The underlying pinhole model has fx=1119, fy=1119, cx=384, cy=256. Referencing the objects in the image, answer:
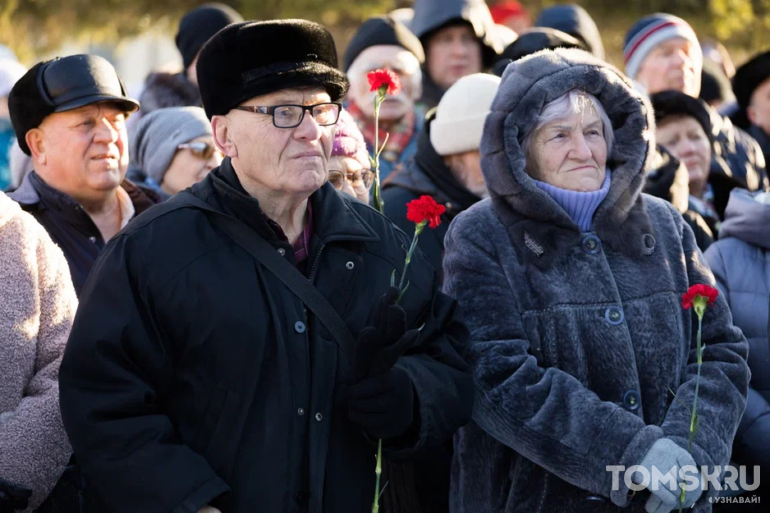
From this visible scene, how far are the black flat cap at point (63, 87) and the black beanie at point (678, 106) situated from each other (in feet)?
9.16

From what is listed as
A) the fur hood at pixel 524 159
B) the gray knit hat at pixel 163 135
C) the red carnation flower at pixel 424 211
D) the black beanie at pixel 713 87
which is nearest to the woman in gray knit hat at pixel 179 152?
Answer: the gray knit hat at pixel 163 135

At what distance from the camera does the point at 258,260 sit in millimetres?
3023

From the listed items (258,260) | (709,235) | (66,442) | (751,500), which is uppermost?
(258,260)

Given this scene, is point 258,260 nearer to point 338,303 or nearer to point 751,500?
point 338,303

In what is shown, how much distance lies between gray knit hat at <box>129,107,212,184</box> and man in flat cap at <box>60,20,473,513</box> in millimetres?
1978

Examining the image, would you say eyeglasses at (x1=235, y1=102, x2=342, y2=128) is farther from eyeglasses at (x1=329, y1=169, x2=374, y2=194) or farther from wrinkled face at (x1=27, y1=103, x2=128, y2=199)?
wrinkled face at (x1=27, y1=103, x2=128, y2=199)

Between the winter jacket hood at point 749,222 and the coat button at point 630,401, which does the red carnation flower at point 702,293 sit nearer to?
the coat button at point 630,401

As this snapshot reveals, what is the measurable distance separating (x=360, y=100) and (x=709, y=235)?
1.93 meters

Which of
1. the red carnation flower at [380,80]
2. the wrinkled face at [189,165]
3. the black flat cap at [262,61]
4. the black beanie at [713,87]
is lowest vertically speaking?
the black beanie at [713,87]

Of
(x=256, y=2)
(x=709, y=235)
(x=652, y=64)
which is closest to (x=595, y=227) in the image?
(x=709, y=235)

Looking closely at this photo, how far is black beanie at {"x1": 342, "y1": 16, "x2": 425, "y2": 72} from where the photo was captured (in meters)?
6.02

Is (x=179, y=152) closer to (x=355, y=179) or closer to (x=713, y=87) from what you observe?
(x=355, y=179)

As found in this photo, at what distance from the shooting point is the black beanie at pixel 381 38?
6.02m

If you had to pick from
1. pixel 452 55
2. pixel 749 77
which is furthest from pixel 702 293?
pixel 749 77
